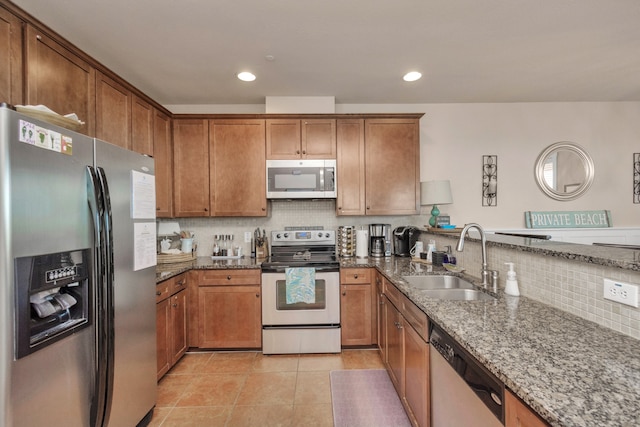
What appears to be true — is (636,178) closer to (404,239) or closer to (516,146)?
(516,146)

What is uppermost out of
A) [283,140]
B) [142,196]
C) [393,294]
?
[283,140]

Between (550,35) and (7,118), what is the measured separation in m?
3.20

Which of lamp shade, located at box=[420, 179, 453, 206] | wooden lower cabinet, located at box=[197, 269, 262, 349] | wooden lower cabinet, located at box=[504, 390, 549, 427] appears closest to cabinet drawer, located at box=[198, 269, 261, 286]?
wooden lower cabinet, located at box=[197, 269, 262, 349]

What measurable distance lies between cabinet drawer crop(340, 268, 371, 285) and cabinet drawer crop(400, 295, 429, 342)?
2.89 ft

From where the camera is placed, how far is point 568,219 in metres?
3.37

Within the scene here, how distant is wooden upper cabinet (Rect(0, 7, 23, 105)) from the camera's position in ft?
4.67

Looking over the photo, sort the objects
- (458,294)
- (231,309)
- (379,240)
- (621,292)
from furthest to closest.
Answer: (379,240)
(231,309)
(458,294)
(621,292)

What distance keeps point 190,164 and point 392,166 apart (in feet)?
7.19

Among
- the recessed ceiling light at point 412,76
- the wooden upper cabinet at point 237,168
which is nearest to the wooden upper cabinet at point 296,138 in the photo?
the wooden upper cabinet at point 237,168

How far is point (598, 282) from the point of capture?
119 centimetres

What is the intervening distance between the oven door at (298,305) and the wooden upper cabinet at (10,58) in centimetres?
205

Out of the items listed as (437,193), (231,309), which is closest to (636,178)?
(437,193)

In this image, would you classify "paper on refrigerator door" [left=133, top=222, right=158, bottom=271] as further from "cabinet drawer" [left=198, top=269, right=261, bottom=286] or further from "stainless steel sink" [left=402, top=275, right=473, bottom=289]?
"stainless steel sink" [left=402, top=275, right=473, bottom=289]

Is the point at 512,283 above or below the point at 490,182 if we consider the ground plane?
below
